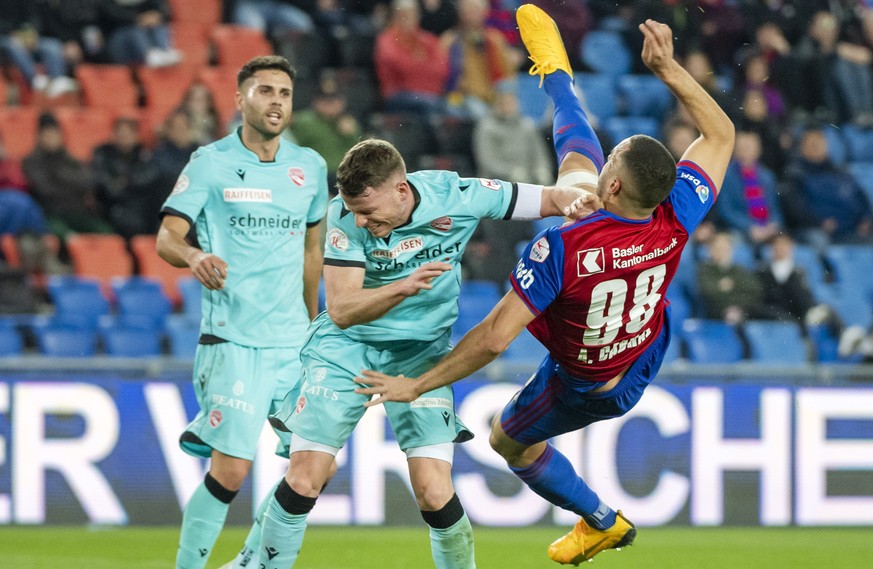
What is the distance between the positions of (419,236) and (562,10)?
20.8 ft

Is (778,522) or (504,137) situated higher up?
(504,137)

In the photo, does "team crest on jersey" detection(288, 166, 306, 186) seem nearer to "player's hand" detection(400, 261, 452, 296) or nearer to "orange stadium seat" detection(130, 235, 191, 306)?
"player's hand" detection(400, 261, 452, 296)

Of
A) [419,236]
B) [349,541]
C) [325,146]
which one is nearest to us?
[419,236]

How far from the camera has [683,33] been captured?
12.1 m

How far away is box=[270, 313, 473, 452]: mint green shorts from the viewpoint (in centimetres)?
563

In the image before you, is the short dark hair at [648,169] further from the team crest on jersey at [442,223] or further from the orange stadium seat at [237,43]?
the orange stadium seat at [237,43]

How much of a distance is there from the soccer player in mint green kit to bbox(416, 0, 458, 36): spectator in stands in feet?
18.8

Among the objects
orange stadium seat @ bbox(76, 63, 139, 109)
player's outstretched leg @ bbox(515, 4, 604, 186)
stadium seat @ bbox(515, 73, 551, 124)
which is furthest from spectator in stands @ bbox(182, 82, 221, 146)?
player's outstretched leg @ bbox(515, 4, 604, 186)

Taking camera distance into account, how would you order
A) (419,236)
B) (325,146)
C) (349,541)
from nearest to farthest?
(419,236), (349,541), (325,146)

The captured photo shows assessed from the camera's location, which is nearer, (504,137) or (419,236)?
(419,236)

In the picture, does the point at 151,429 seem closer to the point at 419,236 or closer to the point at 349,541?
the point at 349,541

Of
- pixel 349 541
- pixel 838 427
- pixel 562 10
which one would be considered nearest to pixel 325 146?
pixel 562 10

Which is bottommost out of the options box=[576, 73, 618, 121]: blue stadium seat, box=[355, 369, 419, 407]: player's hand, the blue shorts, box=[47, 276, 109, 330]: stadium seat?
box=[47, 276, 109, 330]: stadium seat

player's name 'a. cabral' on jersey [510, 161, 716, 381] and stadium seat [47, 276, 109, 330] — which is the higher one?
player's name 'a. cabral' on jersey [510, 161, 716, 381]
